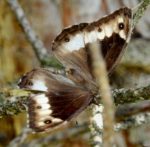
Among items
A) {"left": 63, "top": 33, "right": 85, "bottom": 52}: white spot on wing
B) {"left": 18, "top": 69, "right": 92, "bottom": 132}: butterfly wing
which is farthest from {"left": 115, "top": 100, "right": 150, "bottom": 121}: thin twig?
{"left": 18, "top": 69, "right": 92, "bottom": 132}: butterfly wing

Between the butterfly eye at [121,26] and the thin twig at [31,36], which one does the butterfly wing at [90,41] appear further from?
the thin twig at [31,36]

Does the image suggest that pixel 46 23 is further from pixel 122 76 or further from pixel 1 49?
pixel 122 76

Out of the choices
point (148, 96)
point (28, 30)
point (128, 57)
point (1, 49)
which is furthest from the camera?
point (1, 49)

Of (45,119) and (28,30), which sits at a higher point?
(28,30)

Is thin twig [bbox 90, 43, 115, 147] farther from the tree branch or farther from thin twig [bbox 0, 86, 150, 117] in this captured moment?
the tree branch

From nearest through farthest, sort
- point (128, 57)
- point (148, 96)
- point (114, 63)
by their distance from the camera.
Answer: point (148, 96), point (114, 63), point (128, 57)

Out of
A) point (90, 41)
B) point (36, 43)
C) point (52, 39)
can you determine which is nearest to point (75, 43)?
point (90, 41)

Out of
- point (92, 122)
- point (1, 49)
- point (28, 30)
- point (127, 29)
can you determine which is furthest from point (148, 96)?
point (1, 49)

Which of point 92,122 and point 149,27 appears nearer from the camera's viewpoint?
point 92,122
